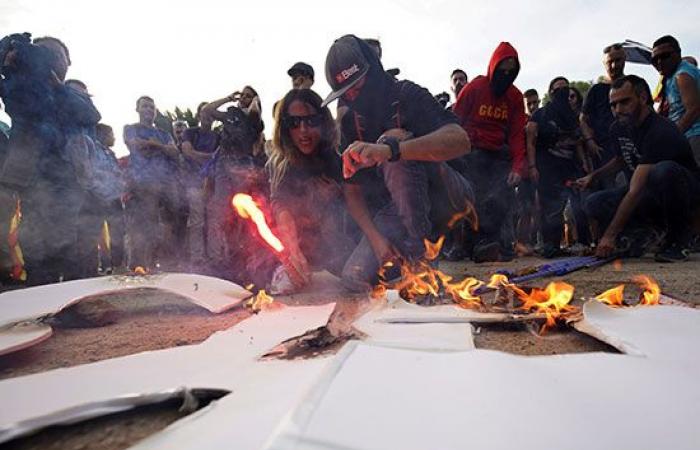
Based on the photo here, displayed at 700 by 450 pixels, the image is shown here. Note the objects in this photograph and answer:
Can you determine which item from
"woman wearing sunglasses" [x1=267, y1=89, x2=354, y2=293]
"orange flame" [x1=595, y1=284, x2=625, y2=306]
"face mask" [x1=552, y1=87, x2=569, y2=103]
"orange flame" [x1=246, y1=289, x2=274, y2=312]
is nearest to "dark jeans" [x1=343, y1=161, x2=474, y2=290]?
"woman wearing sunglasses" [x1=267, y1=89, x2=354, y2=293]

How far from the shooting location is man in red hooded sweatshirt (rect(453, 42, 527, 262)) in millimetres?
4246

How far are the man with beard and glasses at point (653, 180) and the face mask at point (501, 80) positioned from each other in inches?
36.5

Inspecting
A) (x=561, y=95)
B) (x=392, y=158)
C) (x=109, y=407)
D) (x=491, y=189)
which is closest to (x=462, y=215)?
(x=491, y=189)

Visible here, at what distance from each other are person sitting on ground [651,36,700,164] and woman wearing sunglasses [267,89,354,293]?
10.1 feet

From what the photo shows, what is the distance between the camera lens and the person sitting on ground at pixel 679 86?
3.71m

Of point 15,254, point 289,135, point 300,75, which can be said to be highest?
point 300,75

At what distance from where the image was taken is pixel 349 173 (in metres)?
2.44

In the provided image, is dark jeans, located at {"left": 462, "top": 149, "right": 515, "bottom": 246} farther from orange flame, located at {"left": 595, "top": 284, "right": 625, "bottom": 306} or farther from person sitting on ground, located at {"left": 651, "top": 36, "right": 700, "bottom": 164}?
orange flame, located at {"left": 595, "top": 284, "right": 625, "bottom": 306}

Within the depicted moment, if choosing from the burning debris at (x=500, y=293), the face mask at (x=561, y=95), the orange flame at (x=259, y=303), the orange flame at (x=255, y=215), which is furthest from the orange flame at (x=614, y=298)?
the face mask at (x=561, y=95)

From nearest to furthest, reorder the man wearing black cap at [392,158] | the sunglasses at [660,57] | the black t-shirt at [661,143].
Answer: the man wearing black cap at [392,158]
the black t-shirt at [661,143]
the sunglasses at [660,57]

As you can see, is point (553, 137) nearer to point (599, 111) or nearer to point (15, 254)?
point (599, 111)

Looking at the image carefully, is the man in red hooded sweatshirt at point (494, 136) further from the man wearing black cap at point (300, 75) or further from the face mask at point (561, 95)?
the man wearing black cap at point (300, 75)

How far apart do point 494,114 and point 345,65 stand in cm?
213

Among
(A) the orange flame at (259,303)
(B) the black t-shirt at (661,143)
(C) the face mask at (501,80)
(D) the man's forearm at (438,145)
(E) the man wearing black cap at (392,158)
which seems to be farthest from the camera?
(C) the face mask at (501,80)
